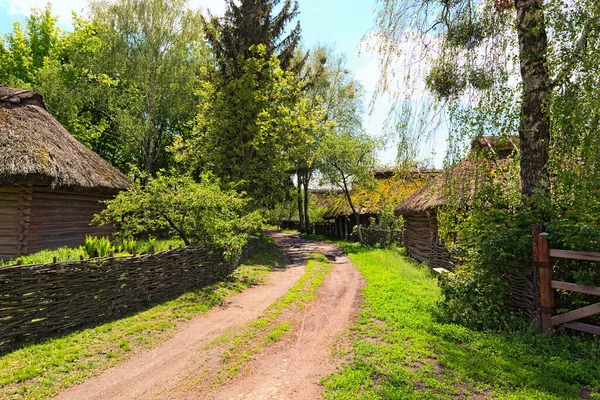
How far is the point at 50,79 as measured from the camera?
813 inches

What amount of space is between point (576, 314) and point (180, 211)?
31.4 feet

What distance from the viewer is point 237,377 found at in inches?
190

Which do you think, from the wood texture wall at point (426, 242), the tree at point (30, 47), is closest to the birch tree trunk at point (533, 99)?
the wood texture wall at point (426, 242)

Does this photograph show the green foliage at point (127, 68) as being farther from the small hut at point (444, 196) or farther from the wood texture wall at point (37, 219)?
the small hut at point (444, 196)

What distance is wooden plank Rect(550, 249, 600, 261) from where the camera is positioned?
16.8ft

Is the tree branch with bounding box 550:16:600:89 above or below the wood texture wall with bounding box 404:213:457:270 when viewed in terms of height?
above

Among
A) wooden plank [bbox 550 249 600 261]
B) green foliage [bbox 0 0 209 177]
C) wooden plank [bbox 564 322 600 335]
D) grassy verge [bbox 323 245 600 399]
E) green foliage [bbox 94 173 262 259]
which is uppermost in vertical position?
green foliage [bbox 0 0 209 177]

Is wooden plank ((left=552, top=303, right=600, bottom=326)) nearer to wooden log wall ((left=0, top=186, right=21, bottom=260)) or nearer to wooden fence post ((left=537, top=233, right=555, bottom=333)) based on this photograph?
wooden fence post ((left=537, top=233, right=555, bottom=333))

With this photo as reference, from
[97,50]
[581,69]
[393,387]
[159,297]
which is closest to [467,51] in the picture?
[581,69]

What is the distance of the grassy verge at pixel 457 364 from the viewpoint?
4.14 metres

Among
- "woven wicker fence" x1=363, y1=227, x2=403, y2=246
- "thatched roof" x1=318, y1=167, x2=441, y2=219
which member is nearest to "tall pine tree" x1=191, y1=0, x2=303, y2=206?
"woven wicker fence" x1=363, y1=227, x2=403, y2=246

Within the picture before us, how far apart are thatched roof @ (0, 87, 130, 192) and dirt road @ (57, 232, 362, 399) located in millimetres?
6860

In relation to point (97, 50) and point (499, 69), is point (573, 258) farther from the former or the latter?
point (97, 50)

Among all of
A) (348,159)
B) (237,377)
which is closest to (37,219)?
(237,377)
